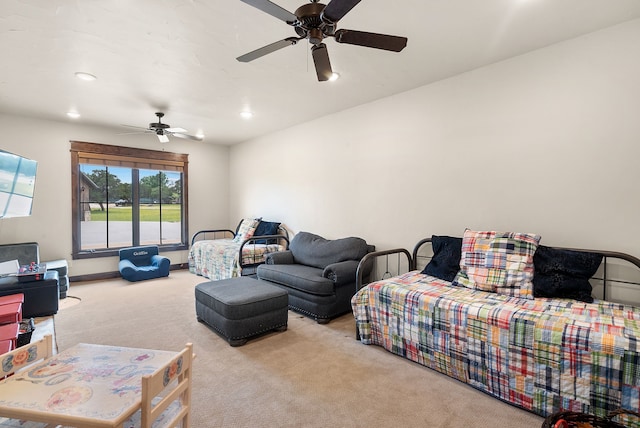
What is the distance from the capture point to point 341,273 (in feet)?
11.2

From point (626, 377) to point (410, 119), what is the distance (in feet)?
9.30

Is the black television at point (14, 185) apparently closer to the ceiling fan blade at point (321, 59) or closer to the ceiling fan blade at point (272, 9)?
the ceiling fan blade at point (272, 9)

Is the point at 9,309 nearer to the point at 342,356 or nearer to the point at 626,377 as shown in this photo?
the point at 342,356

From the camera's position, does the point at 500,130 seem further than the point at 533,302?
Yes

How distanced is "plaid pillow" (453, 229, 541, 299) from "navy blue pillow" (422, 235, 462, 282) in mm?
133

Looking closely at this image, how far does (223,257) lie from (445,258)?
344 cm

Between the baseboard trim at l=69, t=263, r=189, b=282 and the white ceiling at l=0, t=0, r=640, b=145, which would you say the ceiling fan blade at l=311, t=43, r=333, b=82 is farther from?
the baseboard trim at l=69, t=263, r=189, b=282

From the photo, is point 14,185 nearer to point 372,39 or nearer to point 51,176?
point 372,39

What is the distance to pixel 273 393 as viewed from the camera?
210cm

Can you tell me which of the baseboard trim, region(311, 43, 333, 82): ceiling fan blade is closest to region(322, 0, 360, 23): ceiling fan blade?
region(311, 43, 333, 82): ceiling fan blade

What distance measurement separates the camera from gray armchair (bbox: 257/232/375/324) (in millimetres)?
3369

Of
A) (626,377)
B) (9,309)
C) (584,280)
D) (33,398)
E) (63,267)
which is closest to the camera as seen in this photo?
(33,398)

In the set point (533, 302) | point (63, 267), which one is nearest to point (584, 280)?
point (533, 302)

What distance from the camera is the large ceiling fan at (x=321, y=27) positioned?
160cm
